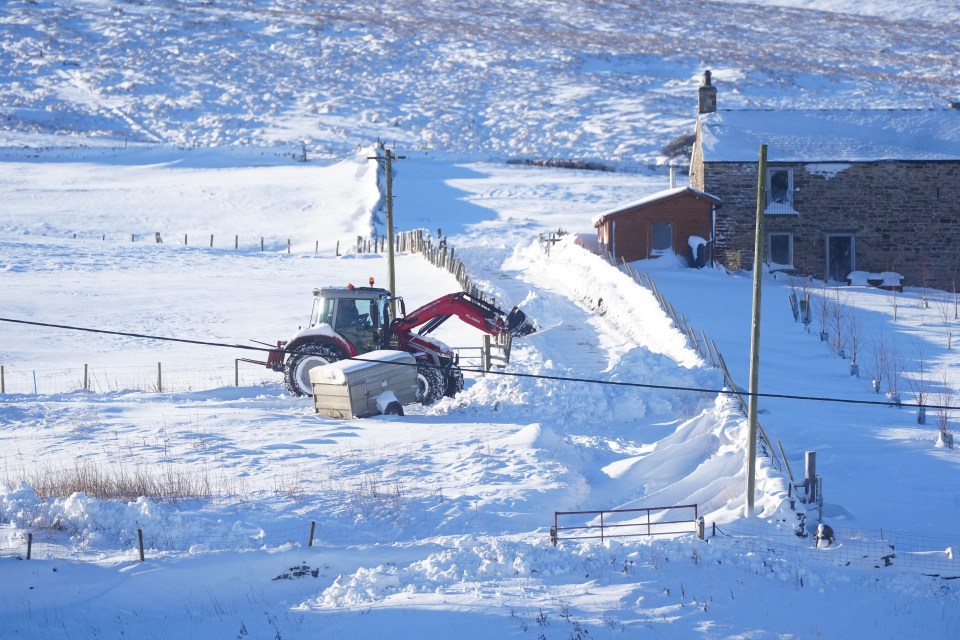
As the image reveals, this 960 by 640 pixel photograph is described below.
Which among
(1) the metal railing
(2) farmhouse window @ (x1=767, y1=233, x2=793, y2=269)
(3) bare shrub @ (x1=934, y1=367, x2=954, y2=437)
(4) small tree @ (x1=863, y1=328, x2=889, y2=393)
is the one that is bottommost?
(1) the metal railing

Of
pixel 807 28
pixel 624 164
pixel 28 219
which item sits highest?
pixel 807 28

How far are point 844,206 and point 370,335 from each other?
24046mm

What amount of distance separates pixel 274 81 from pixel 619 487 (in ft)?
326

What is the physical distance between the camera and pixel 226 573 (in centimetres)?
1374

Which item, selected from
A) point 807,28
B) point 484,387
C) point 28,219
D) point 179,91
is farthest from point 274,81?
point 484,387

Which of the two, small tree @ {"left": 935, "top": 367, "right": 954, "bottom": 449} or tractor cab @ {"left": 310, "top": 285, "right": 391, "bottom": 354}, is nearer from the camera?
small tree @ {"left": 935, "top": 367, "right": 954, "bottom": 449}

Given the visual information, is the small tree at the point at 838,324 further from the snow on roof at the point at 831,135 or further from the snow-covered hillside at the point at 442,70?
the snow-covered hillside at the point at 442,70

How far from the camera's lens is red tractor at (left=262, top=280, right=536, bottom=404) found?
22484mm

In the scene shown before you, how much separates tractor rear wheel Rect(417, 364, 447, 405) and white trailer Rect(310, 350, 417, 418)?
62 cm

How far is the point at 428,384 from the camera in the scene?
22.5m

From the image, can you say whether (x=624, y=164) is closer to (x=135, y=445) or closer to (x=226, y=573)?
(x=135, y=445)

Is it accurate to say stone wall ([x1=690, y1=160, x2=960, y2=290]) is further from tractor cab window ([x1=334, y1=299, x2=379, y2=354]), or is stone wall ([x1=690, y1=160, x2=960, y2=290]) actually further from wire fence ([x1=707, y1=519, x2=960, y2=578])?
wire fence ([x1=707, y1=519, x2=960, y2=578])

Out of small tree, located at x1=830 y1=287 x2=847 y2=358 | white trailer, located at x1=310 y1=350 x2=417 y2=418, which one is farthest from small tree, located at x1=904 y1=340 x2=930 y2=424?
white trailer, located at x1=310 y1=350 x2=417 y2=418

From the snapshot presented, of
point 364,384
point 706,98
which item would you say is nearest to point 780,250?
point 706,98
